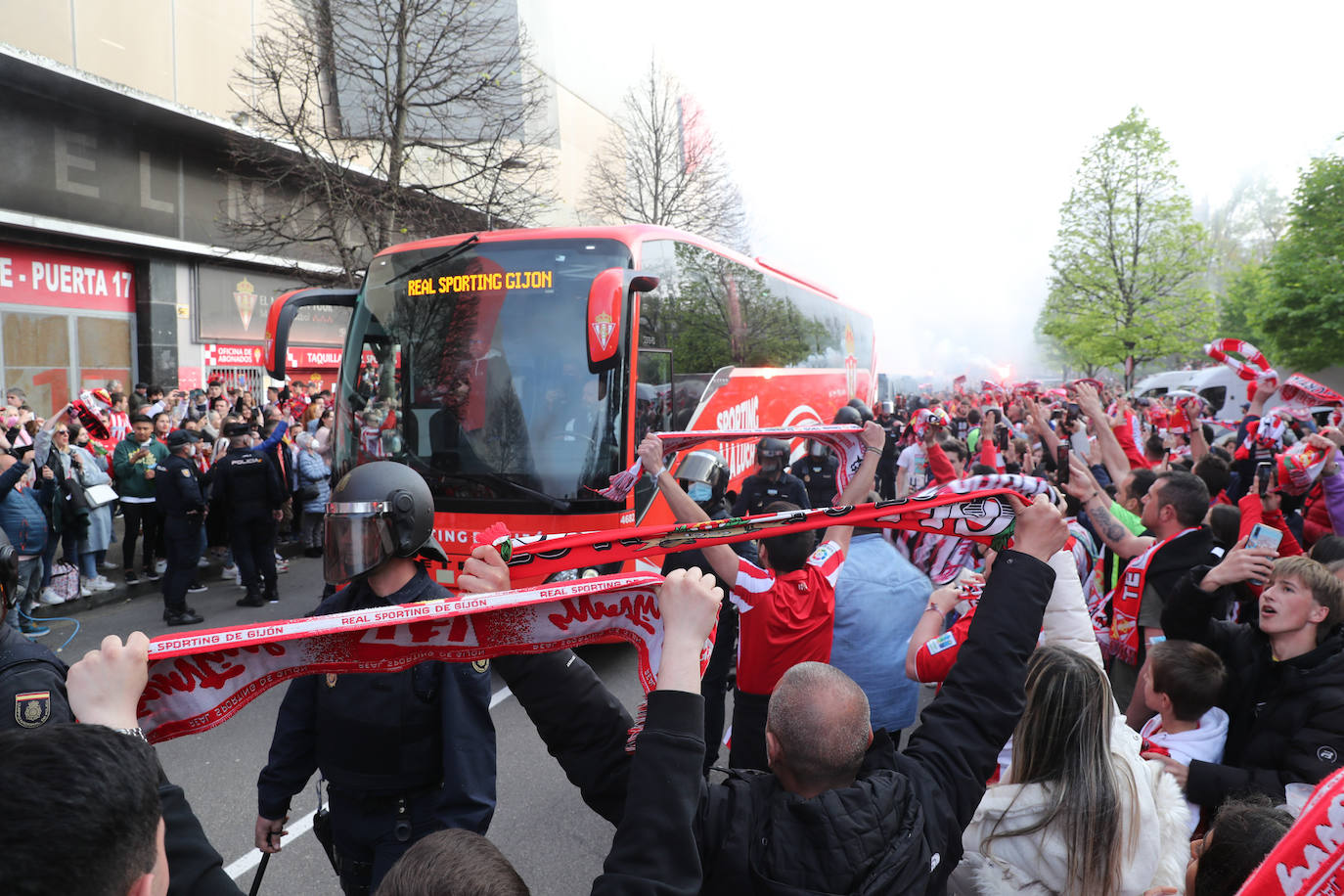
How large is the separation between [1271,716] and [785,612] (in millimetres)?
1688

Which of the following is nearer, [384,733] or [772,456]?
[384,733]

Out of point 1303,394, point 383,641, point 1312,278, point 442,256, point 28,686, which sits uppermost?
point 1312,278

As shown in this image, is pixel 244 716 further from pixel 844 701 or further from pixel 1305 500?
pixel 1305 500

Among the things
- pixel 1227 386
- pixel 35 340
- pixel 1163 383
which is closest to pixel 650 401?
pixel 35 340

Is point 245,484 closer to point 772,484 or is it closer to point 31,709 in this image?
point 772,484

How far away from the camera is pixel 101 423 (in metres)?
9.36

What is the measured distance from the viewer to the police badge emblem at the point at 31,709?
174cm

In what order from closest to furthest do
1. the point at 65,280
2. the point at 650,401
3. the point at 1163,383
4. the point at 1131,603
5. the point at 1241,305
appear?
the point at 1131,603 → the point at 650,401 → the point at 65,280 → the point at 1163,383 → the point at 1241,305

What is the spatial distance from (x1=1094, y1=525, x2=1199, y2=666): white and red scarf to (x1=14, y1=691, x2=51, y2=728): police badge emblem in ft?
14.0

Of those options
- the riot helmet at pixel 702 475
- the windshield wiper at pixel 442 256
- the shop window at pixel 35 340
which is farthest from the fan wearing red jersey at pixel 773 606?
the shop window at pixel 35 340

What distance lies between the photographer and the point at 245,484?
28.1 ft

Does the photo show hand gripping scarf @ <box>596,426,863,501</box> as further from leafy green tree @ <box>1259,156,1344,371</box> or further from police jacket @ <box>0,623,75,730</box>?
leafy green tree @ <box>1259,156,1344,371</box>

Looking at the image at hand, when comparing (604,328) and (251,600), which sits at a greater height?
(604,328)

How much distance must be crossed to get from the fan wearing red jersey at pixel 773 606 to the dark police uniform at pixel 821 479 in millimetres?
4963
